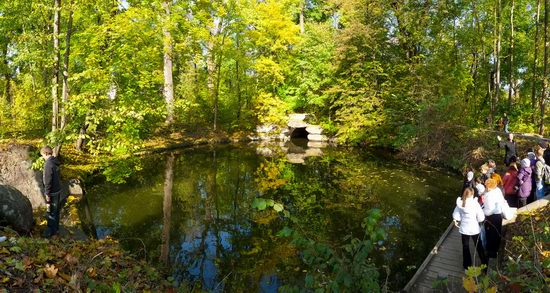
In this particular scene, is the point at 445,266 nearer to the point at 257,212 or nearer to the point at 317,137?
the point at 257,212

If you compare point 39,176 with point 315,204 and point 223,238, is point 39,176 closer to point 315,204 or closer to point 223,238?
point 223,238

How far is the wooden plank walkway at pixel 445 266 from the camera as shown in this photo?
6.32 metres

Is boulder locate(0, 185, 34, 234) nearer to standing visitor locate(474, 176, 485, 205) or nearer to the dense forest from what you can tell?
the dense forest

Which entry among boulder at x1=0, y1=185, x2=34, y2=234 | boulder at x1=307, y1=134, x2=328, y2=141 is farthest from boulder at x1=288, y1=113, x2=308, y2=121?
boulder at x1=0, y1=185, x2=34, y2=234

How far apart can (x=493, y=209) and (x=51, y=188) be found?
836cm

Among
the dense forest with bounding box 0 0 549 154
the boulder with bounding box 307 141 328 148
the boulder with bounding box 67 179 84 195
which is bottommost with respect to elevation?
the boulder with bounding box 67 179 84 195

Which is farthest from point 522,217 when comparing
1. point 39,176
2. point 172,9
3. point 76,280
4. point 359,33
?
point 359,33

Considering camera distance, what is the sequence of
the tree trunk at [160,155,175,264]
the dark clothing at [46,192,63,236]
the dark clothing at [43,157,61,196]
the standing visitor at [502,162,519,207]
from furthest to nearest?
the tree trunk at [160,155,175,264] < the standing visitor at [502,162,519,207] < the dark clothing at [46,192,63,236] < the dark clothing at [43,157,61,196]

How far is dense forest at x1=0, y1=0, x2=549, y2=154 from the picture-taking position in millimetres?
19438

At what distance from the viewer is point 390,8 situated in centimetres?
2533

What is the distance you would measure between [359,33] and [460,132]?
9719mm

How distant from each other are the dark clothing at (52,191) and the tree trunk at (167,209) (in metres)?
2.36

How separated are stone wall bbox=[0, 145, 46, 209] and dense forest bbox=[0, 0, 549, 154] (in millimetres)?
3742

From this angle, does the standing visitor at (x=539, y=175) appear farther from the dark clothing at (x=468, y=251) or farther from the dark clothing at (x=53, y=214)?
the dark clothing at (x=53, y=214)
